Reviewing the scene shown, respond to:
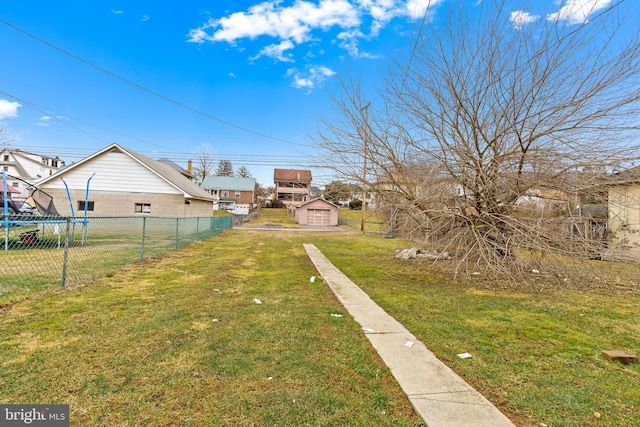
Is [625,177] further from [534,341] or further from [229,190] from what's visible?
[229,190]

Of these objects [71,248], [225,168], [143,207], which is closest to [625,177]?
[71,248]

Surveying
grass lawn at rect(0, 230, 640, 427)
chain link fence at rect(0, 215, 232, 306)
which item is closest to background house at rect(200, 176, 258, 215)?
chain link fence at rect(0, 215, 232, 306)

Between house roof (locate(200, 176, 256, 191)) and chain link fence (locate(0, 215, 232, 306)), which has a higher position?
house roof (locate(200, 176, 256, 191))

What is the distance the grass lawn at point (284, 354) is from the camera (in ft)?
7.70

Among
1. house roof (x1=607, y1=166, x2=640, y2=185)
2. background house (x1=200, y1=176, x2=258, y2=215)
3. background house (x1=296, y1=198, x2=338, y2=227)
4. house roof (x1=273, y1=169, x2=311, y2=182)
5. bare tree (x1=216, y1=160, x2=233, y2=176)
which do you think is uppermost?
bare tree (x1=216, y1=160, x2=233, y2=176)

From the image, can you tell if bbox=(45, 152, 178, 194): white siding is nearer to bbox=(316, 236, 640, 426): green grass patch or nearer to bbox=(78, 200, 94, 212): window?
bbox=(78, 200, 94, 212): window

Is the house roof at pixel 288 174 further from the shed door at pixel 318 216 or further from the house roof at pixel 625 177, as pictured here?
the house roof at pixel 625 177

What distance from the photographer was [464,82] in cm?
723

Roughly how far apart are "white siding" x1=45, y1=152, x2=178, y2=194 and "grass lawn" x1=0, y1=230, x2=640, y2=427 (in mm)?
13116

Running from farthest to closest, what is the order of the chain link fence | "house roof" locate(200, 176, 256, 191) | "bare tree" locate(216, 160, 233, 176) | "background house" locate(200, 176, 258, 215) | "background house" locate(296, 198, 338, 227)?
"bare tree" locate(216, 160, 233, 176), "house roof" locate(200, 176, 256, 191), "background house" locate(200, 176, 258, 215), "background house" locate(296, 198, 338, 227), the chain link fence

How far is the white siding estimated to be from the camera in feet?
56.2

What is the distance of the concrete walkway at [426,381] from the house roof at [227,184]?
50296 mm

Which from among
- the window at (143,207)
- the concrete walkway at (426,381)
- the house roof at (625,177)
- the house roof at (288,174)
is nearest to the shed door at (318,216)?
the window at (143,207)

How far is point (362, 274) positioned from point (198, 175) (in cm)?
5529
